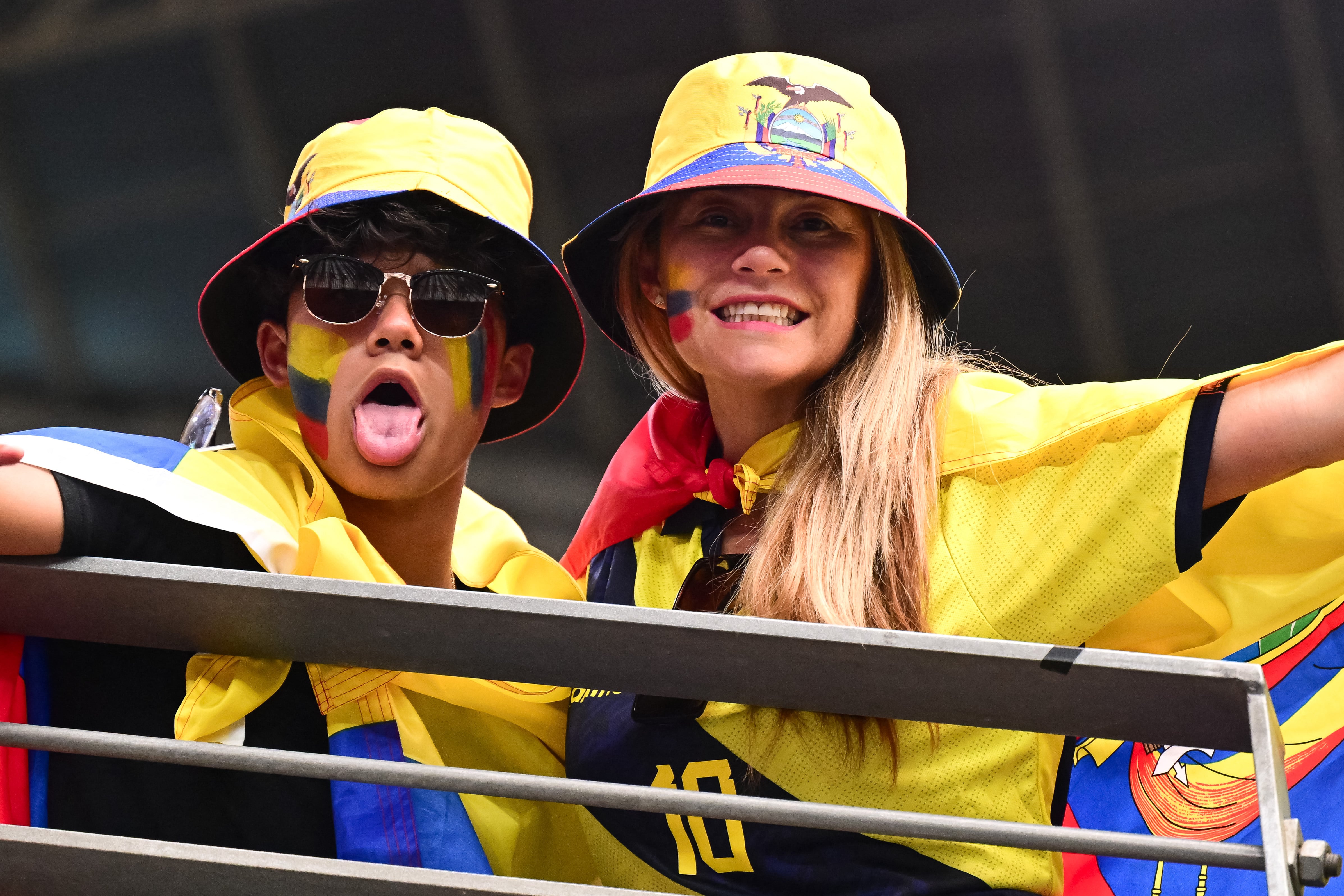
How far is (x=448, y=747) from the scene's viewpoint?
1.87m

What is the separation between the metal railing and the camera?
121cm

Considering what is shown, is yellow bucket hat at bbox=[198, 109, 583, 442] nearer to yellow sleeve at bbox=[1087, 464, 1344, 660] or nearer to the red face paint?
the red face paint

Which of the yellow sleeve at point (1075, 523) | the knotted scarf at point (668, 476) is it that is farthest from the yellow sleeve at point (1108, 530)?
the knotted scarf at point (668, 476)

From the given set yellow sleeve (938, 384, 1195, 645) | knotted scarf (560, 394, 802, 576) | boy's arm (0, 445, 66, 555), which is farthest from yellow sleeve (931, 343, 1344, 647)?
boy's arm (0, 445, 66, 555)

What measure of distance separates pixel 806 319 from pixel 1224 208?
2496mm

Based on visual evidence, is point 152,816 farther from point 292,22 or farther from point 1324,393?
point 292,22

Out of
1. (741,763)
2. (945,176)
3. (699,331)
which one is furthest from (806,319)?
(945,176)

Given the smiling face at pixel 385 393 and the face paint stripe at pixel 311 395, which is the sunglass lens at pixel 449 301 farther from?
the face paint stripe at pixel 311 395

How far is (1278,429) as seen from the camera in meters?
1.52

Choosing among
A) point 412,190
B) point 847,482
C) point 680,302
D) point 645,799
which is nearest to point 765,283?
point 680,302

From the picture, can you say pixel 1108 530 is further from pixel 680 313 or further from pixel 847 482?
pixel 680 313

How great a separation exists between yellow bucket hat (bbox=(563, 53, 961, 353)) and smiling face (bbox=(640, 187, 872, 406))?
5 cm

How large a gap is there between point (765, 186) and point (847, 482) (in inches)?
15.7

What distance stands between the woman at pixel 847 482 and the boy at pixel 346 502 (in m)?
0.16
